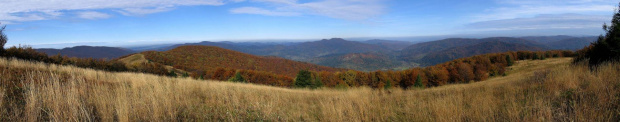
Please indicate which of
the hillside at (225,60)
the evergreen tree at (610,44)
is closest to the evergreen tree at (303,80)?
the evergreen tree at (610,44)

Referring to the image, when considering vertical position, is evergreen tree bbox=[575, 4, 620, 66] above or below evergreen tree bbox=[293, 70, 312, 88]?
above

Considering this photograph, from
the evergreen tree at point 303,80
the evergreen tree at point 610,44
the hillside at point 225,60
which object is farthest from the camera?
the hillside at point 225,60

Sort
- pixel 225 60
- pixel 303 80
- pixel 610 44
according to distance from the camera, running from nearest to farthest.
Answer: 1. pixel 610 44
2. pixel 303 80
3. pixel 225 60

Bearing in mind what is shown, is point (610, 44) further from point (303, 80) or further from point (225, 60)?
point (225, 60)

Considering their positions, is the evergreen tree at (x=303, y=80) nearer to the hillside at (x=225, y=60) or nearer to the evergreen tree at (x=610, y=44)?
the evergreen tree at (x=610, y=44)

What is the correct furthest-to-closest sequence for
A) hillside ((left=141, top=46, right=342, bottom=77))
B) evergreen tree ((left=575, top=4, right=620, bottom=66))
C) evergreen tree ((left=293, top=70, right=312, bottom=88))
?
1. hillside ((left=141, top=46, right=342, bottom=77))
2. evergreen tree ((left=293, top=70, right=312, bottom=88))
3. evergreen tree ((left=575, top=4, right=620, bottom=66))

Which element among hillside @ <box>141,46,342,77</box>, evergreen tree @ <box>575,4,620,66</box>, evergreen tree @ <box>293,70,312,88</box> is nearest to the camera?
evergreen tree @ <box>575,4,620,66</box>

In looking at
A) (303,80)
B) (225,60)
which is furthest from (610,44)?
(225,60)

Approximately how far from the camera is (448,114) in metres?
3.35

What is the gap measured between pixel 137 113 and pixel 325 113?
287cm

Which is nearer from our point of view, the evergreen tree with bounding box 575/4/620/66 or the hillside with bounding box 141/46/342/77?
the evergreen tree with bounding box 575/4/620/66

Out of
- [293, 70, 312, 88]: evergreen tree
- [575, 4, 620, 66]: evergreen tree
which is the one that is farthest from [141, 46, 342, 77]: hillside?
[575, 4, 620, 66]: evergreen tree

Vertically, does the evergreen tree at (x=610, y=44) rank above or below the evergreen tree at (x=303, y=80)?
above

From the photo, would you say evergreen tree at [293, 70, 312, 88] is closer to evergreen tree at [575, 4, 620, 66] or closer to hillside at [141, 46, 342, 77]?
evergreen tree at [575, 4, 620, 66]
